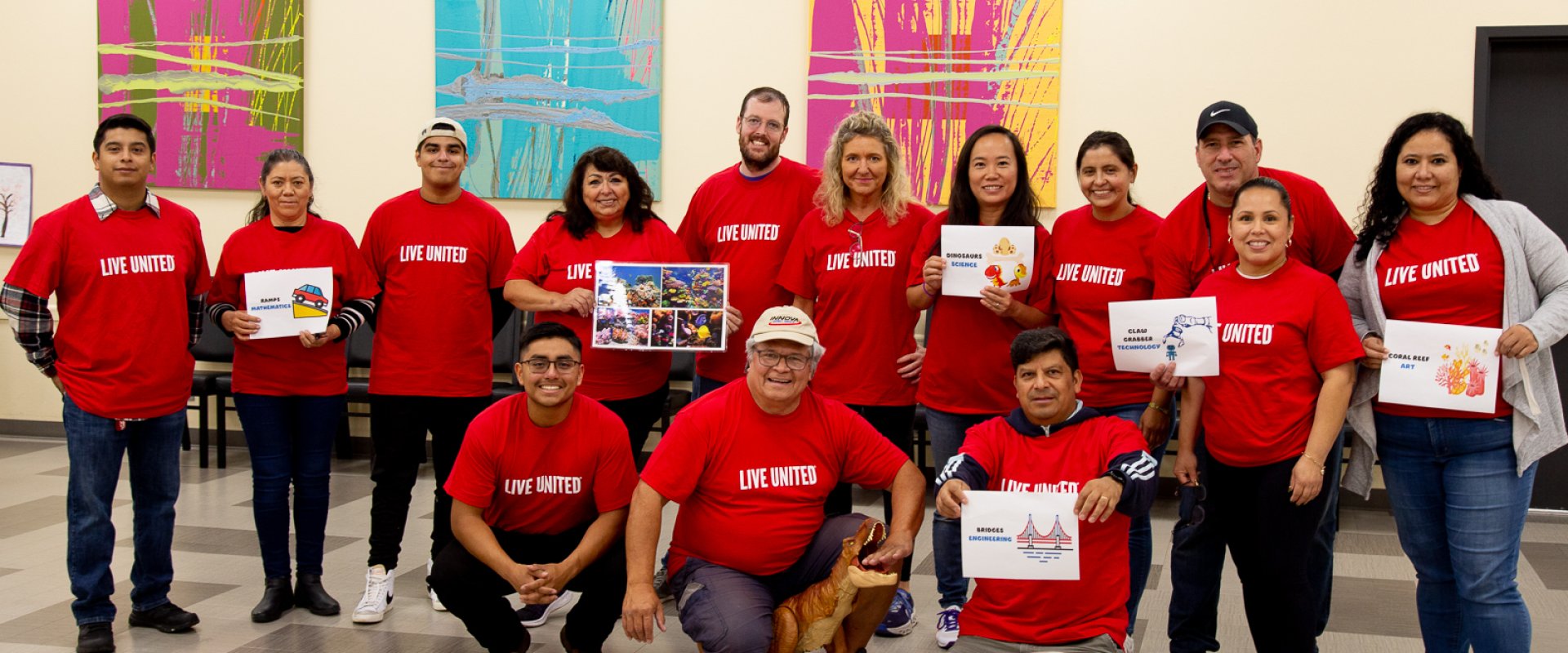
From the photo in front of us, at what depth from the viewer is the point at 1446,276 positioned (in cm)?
273

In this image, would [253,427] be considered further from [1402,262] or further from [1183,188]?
[1183,188]

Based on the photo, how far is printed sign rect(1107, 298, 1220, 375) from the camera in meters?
2.84

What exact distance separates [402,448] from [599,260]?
3.14ft

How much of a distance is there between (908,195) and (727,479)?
1.24 meters

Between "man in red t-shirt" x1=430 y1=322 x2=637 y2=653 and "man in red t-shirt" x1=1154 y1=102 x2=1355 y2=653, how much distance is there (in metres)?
1.58

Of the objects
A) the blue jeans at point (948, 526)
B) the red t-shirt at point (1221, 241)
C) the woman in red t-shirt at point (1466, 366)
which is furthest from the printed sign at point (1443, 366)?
the blue jeans at point (948, 526)

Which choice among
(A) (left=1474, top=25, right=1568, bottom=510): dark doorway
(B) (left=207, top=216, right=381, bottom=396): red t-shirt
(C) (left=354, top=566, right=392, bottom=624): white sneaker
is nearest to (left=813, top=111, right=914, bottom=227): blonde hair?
(B) (left=207, top=216, right=381, bottom=396): red t-shirt

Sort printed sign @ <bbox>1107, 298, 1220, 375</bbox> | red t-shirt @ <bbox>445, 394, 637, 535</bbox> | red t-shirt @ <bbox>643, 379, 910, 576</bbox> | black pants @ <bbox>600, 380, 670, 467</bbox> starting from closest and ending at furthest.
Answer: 1. printed sign @ <bbox>1107, 298, 1220, 375</bbox>
2. red t-shirt @ <bbox>643, 379, 910, 576</bbox>
3. red t-shirt @ <bbox>445, 394, 637, 535</bbox>
4. black pants @ <bbox>600, 380, 670, 467</bbox>

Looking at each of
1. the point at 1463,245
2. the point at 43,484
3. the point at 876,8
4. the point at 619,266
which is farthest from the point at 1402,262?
the point at 43,484

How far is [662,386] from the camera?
3.96 meters

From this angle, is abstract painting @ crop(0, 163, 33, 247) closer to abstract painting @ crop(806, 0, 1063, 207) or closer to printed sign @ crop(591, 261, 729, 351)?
abstract painting @ crop(806, 0, 1063, 207)

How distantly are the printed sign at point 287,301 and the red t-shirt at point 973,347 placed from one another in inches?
77.1

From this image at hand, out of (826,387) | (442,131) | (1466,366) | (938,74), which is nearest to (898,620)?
(826,387)

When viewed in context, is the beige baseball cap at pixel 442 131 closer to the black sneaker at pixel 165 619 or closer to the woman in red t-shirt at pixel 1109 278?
the black sneaker at pixel 165 619
